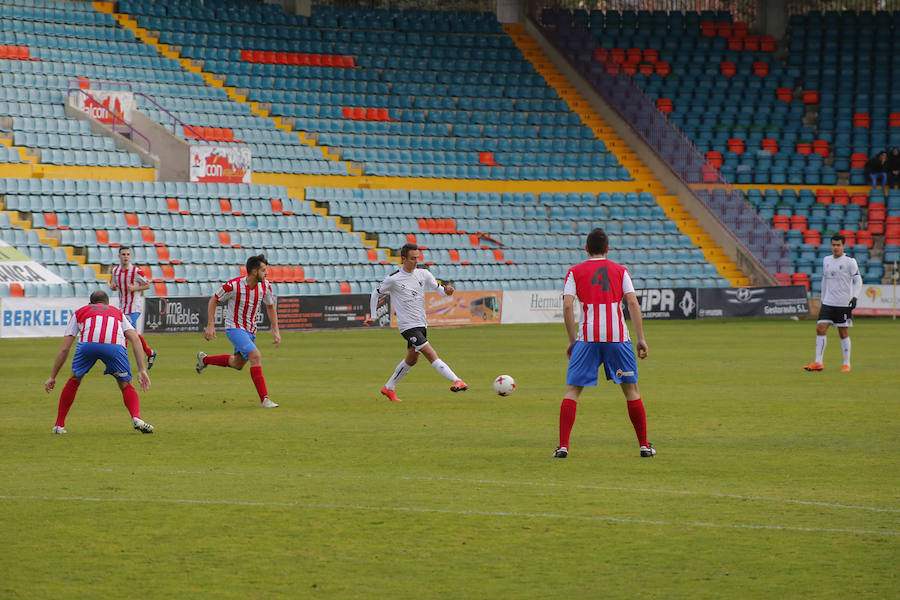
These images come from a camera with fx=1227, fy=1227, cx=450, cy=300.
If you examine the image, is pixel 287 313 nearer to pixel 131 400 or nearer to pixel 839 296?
pixel 839 296

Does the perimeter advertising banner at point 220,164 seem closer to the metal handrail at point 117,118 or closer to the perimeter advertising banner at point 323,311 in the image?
the metal handrail at point 117,118

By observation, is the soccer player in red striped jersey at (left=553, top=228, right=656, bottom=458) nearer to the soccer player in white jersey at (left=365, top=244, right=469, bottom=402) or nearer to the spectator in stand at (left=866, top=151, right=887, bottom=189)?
the soccer player in white jersey at (left=365, top=244, right=469, bottom=402)

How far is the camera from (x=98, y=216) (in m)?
33.3

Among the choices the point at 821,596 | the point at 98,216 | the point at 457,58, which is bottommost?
the point at 821,596

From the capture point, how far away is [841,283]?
2061cm

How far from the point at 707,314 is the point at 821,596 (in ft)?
106

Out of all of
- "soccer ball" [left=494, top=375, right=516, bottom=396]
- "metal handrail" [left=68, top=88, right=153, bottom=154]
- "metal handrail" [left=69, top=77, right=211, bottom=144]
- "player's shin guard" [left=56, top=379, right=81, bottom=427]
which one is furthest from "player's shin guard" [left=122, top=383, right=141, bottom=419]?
"metal handrail" [left=69, top=77, right=211, bottom=144]

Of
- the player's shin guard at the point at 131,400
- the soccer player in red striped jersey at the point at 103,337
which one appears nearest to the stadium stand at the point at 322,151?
the player's shin guard at the point at 131,400

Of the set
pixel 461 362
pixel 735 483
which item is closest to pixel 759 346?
pixel 461 362

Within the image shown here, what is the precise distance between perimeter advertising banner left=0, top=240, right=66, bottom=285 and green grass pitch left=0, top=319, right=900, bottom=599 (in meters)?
11.9

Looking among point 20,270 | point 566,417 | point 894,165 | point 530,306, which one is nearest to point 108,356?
point 566,417

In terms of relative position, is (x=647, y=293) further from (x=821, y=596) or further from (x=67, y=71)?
(x=821, y=596)

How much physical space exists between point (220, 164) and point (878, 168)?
2347 centimetres

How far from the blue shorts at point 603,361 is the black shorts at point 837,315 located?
10.9 m
